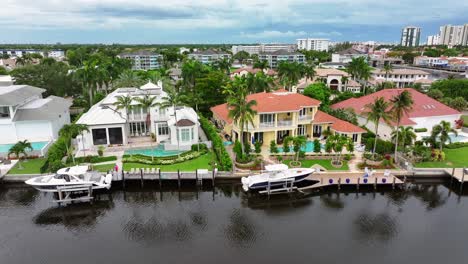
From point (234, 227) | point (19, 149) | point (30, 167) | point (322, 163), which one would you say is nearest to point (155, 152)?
point (30, 167)

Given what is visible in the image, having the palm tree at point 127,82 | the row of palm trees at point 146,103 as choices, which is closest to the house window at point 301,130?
the row of palm trees at point 146,103

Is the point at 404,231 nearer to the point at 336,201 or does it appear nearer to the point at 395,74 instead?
the point at 336,201

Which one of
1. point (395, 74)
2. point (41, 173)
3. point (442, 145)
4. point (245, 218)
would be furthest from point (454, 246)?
point (395, 74)

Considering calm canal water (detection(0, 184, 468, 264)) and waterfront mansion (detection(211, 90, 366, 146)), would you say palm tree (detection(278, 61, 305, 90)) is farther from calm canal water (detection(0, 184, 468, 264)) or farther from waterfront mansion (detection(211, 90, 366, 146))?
calm canal water (detection(0, 184, 468, 264))

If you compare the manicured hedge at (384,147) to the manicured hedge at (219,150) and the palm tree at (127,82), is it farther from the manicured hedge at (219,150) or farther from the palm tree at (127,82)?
the palm tree at (127,82)

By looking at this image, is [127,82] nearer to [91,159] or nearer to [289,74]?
[91,159]

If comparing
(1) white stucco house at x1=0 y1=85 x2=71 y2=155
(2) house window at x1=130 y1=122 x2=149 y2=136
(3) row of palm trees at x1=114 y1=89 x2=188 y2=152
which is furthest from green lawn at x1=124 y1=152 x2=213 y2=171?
(1) white stucco house at x1=0 y1=85 x2=71 y2=155
